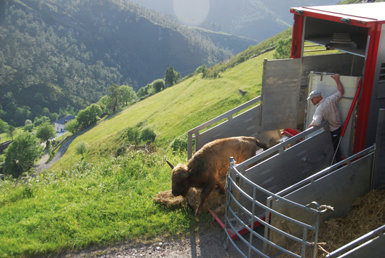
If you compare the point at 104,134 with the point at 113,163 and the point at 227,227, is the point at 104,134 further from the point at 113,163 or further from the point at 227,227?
the point at 227,227

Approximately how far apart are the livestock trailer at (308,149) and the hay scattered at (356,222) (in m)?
0.16

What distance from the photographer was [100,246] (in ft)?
25.0

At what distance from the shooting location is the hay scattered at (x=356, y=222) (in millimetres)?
6539

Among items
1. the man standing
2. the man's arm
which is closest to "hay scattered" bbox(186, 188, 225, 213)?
the man standing

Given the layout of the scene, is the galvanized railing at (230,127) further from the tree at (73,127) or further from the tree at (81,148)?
the tree at (73,127)

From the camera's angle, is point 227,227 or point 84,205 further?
point 84,205

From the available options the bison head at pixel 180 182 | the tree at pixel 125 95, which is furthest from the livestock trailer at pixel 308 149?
the tree at pixel 125 95

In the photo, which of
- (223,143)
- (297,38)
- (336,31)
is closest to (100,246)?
(223,143)

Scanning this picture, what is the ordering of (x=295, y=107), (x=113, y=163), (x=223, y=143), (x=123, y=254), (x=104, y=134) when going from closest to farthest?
(x=123, y=254) → (x=223, y=143) → (x=295, y=107) → (x=113, y=163) → (x=104, y=134)

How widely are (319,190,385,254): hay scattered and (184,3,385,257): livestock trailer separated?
0.16 metres

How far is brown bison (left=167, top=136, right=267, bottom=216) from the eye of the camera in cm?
840

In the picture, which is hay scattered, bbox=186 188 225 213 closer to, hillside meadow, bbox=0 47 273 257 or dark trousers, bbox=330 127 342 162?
hillside meadow, bbox=0 47 273 257

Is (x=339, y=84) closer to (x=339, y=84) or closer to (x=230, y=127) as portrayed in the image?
(x=339, y=84)

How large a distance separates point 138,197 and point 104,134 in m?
85.7
